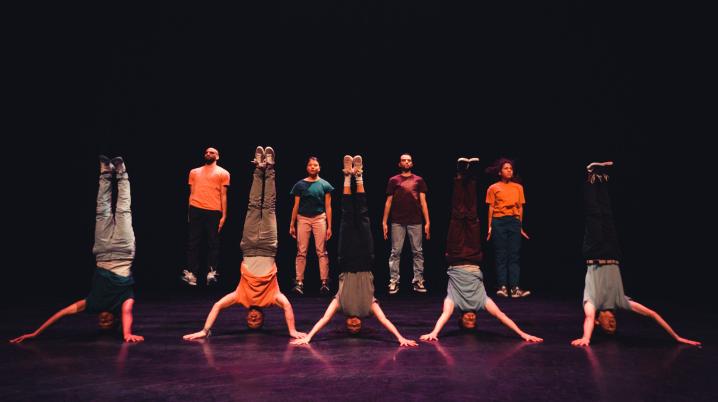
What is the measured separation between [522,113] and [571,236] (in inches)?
91.9

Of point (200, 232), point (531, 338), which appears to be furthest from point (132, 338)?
point (531, 338)

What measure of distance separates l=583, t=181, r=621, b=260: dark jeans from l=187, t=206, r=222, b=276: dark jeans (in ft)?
15.0

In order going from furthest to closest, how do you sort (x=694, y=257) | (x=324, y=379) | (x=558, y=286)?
(x=694, y=257) → (x=558, y=286) → (x=324, y=379)

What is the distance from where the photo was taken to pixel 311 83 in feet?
28.3

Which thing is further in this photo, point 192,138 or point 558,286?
point 192,138

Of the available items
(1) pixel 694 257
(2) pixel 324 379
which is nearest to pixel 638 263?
(1) pixel 694 257

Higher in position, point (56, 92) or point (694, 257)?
point (56, 92)

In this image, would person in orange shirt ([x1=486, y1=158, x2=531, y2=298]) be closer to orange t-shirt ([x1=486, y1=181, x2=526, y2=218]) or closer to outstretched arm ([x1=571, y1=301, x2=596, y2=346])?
orange t-shirt ([x1=486, y1=181, x2=526, y2=218])

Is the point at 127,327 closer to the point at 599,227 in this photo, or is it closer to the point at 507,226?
the point at 599,227

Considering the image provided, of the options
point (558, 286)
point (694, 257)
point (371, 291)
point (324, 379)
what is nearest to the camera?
point (324, 379)

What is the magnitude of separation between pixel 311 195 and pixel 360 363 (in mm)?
3448

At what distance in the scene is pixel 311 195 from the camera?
6730 millimetres

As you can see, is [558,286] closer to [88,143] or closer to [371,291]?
[371,291]

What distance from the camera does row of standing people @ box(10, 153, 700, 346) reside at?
437cm
